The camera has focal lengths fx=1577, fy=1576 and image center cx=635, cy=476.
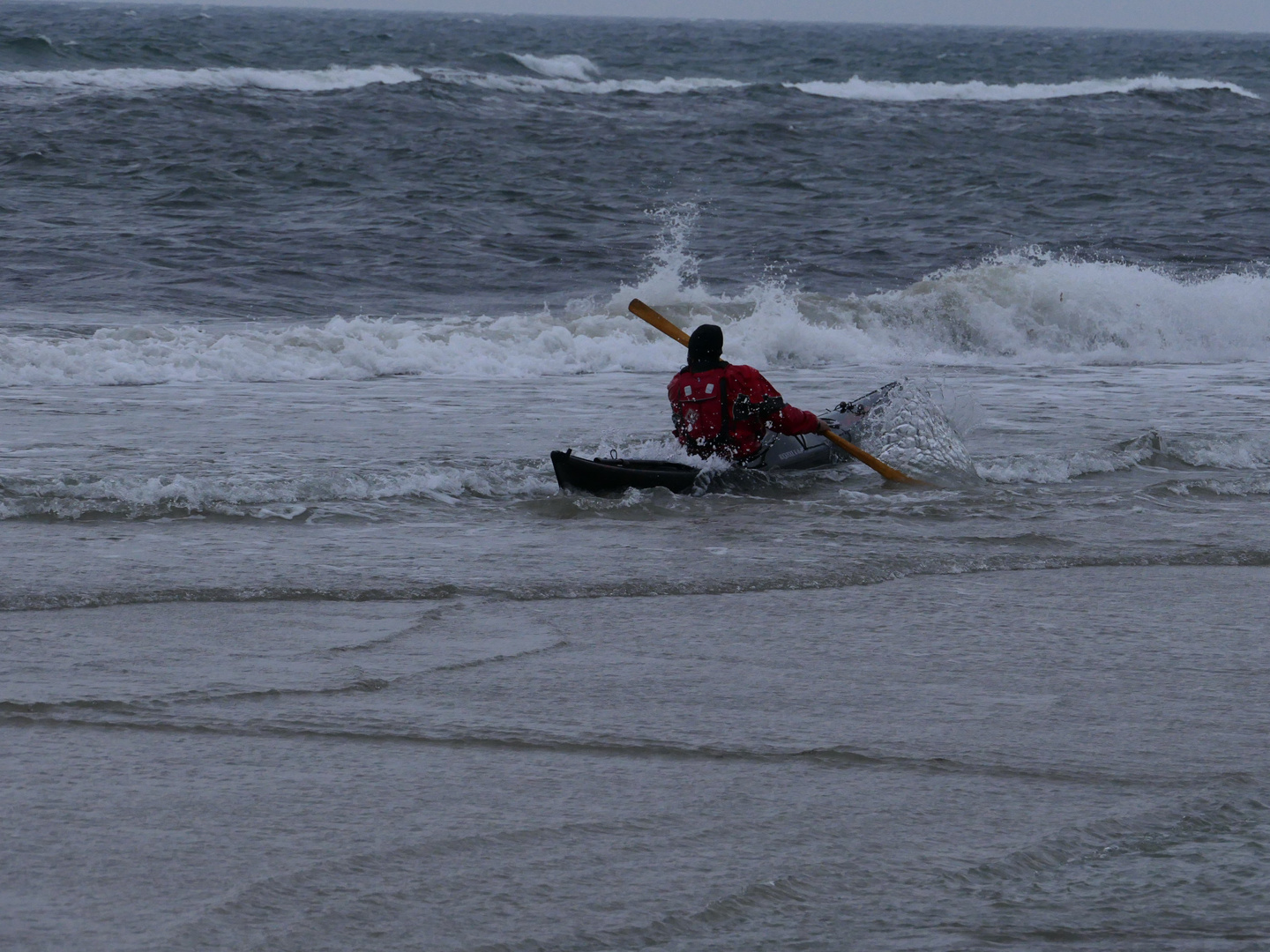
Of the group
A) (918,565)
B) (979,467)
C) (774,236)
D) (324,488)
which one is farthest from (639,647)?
(774,236)

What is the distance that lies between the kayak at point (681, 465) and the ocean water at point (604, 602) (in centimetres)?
14

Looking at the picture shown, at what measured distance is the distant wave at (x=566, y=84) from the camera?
122 feet

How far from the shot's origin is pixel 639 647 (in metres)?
5.45

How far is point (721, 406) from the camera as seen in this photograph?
873 cm

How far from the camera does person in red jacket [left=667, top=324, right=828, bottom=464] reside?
8648 millimetres

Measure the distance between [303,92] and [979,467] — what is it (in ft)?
88.7

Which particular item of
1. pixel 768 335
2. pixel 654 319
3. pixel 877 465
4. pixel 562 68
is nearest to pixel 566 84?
pixel 562 68

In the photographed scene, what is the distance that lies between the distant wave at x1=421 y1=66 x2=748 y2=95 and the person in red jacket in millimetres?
28542

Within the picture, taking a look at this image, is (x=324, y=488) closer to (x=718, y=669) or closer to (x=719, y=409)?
(x=719, y=409)

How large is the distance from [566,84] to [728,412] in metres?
33.8

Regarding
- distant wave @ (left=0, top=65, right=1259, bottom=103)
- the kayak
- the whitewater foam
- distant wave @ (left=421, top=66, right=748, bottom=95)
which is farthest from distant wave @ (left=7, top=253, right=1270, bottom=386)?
distant wave @ (left=421, top=66, right=748, bottom=95)

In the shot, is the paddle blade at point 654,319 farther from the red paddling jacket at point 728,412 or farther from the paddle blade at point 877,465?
the paddle blade at point 877,465

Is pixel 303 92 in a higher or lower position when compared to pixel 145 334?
higher

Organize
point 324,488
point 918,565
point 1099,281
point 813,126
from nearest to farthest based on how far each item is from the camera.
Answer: point 918,565
point 324,488
point 1099,281
point 813,126
